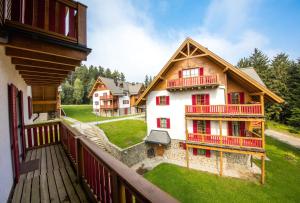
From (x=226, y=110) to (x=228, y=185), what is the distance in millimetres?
5495

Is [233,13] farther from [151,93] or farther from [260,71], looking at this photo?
[260,71]

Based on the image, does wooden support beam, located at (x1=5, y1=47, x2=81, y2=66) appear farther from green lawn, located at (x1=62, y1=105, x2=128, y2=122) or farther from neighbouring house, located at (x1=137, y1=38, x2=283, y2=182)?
green lawn, located at (x1=62, y1=105, x2=128, y2=122)

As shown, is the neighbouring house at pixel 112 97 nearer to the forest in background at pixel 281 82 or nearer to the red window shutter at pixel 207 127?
the forest in background at pixel 281 82

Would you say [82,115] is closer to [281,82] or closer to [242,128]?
[242,128]

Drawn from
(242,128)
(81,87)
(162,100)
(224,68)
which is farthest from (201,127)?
(81,87)

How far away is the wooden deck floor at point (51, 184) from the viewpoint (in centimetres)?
299

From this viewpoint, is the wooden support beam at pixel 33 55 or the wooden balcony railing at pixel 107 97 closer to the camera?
the wooden support beam at pixel 33 55

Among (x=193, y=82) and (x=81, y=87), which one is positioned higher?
(x=81, y=87)

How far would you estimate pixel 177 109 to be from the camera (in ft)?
46.1

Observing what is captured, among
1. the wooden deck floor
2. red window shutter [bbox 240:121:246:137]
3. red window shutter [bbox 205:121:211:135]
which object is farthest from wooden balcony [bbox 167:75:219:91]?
the wooden deck floor

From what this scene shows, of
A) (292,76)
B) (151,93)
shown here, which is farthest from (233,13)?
(292,76)

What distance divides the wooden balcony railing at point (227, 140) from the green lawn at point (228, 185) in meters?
2.64

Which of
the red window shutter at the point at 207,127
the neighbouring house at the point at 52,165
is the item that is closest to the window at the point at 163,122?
the red window shutter at the point at 207,127

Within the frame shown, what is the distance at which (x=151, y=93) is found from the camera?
51.0 feet
